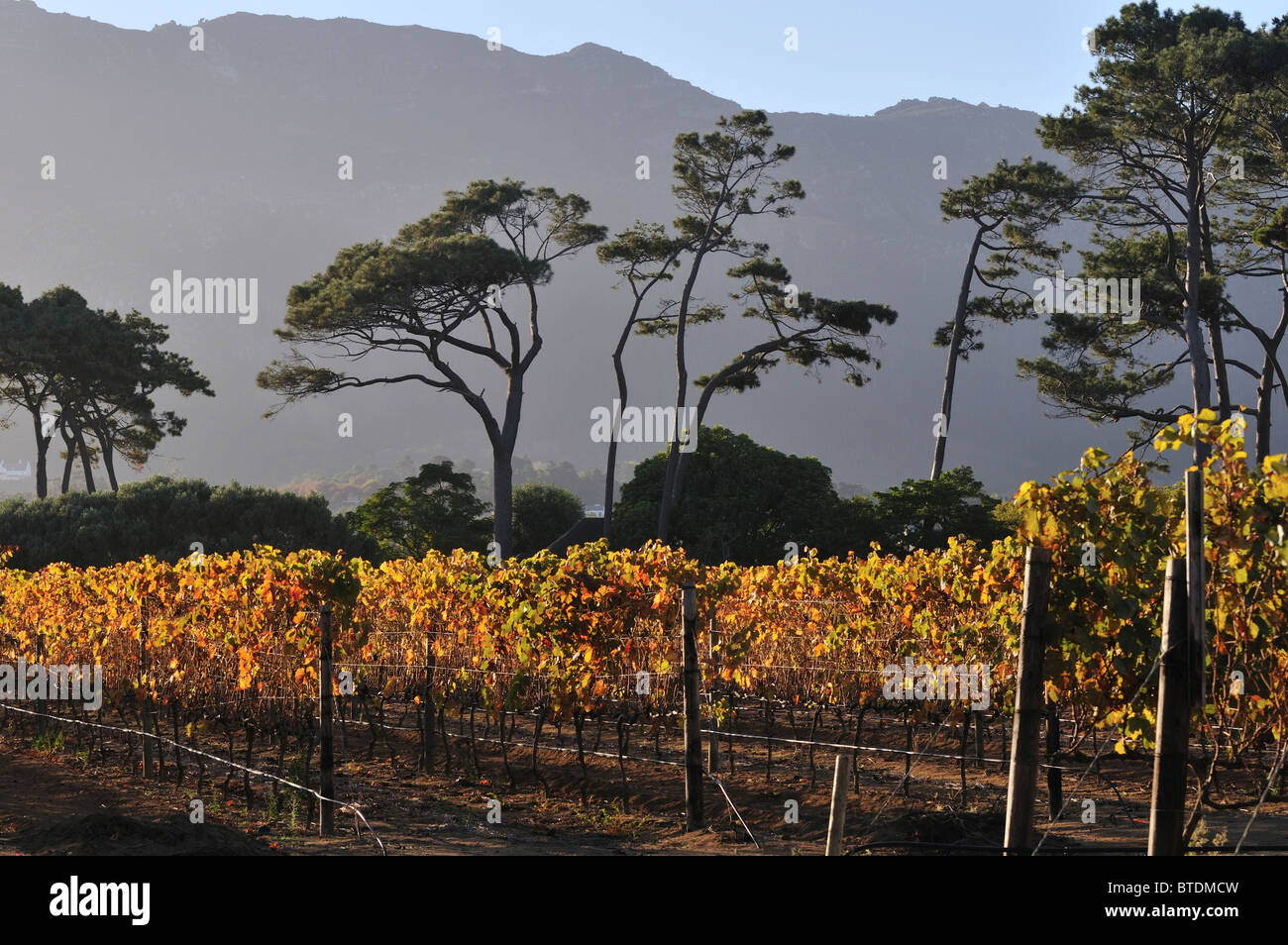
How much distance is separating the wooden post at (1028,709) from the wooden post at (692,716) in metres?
3.19

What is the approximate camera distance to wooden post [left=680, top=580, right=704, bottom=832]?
7.36 m

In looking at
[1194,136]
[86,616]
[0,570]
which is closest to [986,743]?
[86,616]

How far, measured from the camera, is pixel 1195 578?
3.95 meters

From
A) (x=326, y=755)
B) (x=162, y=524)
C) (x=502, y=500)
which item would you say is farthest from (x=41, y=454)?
(x=326, y=755)

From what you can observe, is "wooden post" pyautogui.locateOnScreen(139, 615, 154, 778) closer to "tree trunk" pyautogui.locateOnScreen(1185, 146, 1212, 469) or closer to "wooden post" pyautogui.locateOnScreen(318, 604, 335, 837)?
"wooden post" pyautogui.locateOnScreen(318, 604, 335, 837)

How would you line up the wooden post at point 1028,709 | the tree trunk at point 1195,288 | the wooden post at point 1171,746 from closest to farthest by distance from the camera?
1. the wooden post at point 1171,746
2. the wooden post at point 1028,709
3. the tree trunk at point 1195,288

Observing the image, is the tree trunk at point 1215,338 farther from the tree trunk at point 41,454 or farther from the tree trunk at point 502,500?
the tree trunk at point 41,454

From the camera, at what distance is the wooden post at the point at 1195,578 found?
394 centimetres

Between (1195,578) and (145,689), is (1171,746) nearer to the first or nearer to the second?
(1195,578)

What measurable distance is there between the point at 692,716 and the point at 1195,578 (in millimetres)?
3910

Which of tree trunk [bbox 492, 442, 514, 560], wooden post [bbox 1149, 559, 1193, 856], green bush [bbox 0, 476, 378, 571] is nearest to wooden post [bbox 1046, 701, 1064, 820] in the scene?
wooden post [bbox 1149, 559, 1193, 856]

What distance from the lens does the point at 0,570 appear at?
17828mm

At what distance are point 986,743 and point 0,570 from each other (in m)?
14.4

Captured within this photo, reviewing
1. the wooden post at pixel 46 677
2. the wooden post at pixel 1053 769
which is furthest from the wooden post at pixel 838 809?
the wooden post at pixel 46 677
